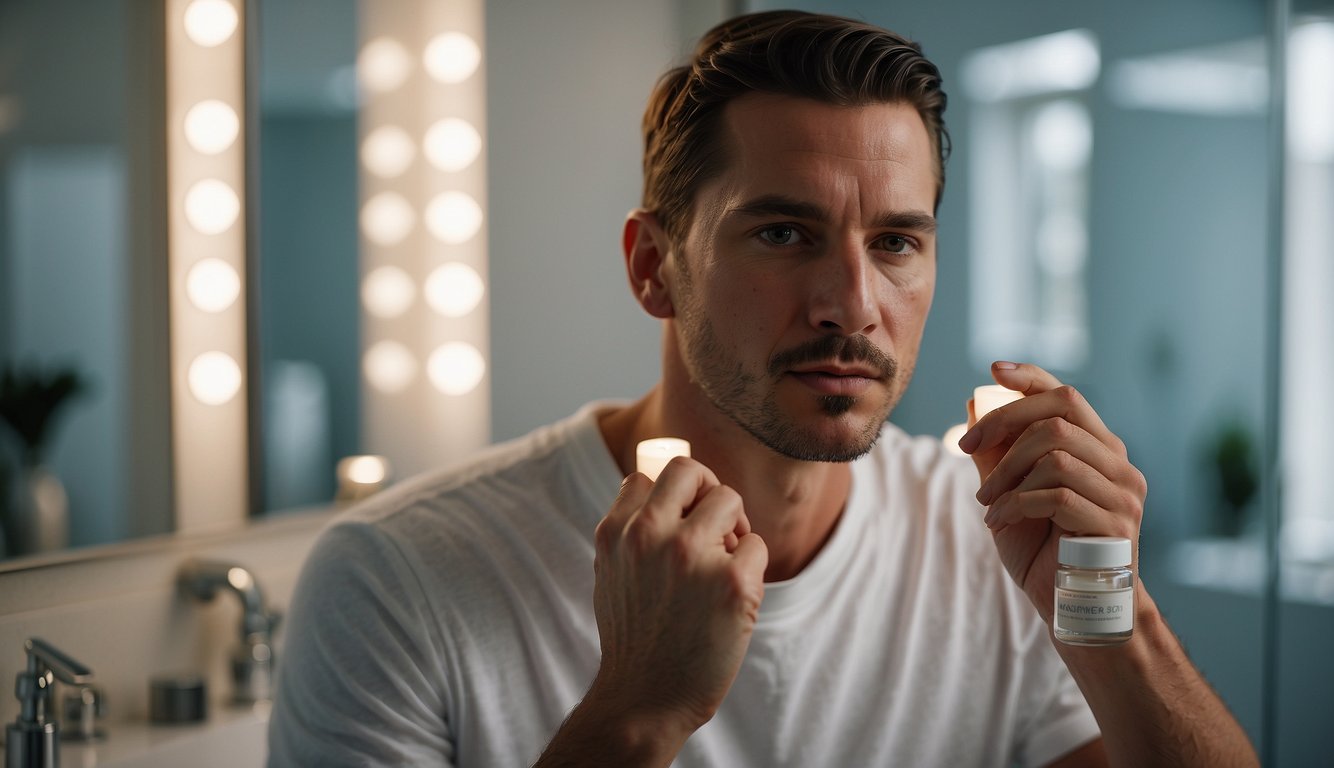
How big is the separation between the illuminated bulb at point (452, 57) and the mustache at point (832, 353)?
87 cm

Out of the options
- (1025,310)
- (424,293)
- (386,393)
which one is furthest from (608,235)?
(1025,310)

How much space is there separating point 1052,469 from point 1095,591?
4.7 inches

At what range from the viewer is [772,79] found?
3.57 feet

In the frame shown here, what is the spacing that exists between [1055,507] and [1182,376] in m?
0.97

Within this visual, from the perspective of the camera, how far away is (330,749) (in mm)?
997

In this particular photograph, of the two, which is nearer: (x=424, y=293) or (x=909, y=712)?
A: (x=909, y=712)

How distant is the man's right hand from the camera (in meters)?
0.86

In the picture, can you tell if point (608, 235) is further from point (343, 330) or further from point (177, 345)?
point (177, 345)

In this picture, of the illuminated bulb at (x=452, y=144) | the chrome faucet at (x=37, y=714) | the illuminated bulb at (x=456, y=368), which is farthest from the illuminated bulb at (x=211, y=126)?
the chrome faucet at (x=37, y=714)

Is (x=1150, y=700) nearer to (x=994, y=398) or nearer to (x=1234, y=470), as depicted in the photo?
(x=994, y=398)

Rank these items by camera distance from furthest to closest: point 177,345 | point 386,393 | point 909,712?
1. point 386,393
2. point 177,345
3. point 909,712

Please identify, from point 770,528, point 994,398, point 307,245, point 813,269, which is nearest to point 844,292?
point 813,269

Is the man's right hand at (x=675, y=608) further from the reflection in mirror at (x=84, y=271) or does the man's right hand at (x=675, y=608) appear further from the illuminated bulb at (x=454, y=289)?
the illuminated bulb at (x=454, y=289)

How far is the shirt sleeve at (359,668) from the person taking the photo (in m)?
1.00
